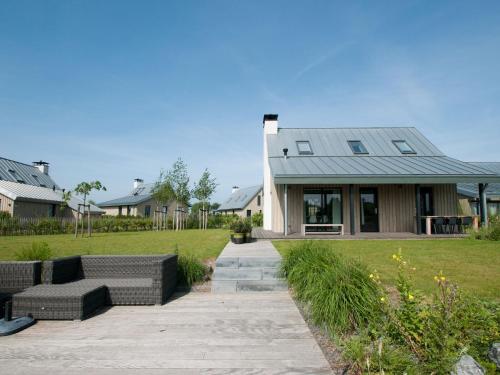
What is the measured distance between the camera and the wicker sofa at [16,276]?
4.15 metres

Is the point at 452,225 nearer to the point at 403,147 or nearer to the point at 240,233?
the point at 403,147

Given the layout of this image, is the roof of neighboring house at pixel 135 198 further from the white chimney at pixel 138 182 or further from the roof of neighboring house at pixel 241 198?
the roof of neighboring house at pixel 241 198

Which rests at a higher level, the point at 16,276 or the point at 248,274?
the point at 16,276

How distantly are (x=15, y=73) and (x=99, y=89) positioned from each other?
2.60 m

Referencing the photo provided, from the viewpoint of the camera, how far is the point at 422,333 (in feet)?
8.36

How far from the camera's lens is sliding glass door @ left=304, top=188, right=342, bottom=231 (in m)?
13.8

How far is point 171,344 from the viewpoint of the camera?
2955 millimetres

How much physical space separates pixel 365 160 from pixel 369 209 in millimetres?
2551

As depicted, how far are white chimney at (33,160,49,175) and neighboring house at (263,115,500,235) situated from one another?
28179 millimetres

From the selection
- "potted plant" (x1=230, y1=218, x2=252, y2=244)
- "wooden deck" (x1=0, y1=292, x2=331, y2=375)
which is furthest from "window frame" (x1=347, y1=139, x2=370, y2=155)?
"wooden deck" (x1=0, y1=292, x2=331, y2=375)

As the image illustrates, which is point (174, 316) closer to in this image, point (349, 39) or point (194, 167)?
point (349, 39)

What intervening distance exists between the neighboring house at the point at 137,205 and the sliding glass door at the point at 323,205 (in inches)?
829

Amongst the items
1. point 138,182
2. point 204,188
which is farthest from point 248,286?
point 138,182

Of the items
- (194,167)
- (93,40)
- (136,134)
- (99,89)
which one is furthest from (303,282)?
(194,167)
